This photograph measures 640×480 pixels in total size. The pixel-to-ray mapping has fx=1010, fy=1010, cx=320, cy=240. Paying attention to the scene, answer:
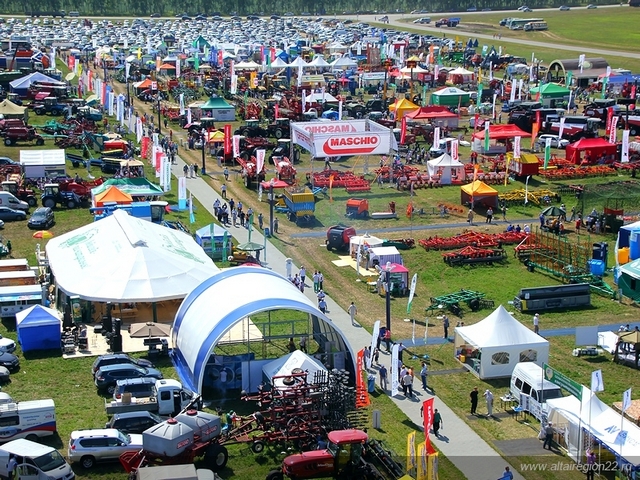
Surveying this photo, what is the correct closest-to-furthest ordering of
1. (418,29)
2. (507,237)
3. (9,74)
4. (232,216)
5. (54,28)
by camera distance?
(507,237) < (232,216) < (9,74) < (54,28) < (418,29)

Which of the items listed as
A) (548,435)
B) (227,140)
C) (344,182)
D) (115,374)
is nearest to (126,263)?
(115,374)

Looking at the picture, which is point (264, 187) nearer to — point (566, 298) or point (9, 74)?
point (566, 298)

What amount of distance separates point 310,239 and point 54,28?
102m

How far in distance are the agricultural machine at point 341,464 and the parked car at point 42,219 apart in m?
25.1

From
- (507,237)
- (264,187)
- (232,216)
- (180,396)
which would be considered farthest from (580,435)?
(264,187)

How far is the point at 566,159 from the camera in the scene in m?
58.1

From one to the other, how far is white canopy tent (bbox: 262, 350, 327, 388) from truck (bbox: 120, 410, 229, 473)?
2993mm

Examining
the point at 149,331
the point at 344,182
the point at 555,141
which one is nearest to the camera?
the point at 149,331

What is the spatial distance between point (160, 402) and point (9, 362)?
224 inches

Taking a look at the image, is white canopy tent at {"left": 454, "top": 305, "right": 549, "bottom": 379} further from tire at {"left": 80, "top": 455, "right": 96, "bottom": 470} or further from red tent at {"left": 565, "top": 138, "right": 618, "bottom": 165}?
red tent at {"left": 565, "top": 138, "right": 618, "bottom": 165}

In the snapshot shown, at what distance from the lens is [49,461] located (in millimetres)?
21844

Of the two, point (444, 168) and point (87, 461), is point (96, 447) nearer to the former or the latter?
point (87, 461)

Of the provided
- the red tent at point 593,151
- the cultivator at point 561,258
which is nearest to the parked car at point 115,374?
A: the cultivator at point 561,258

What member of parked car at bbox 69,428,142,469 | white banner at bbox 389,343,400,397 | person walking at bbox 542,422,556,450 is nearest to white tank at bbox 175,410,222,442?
parked car at bbox 69,428,142,469
